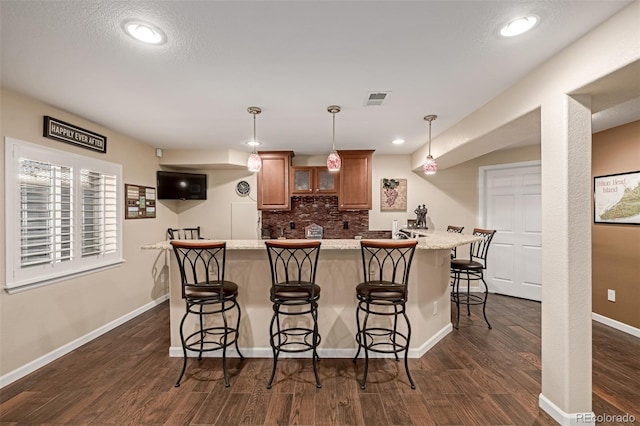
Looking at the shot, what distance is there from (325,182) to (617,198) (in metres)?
3.76

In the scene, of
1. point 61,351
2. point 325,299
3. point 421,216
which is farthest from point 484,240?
point 61,351

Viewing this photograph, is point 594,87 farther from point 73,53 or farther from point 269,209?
point 269,209

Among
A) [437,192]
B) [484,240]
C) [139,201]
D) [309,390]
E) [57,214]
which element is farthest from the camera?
[437,192]

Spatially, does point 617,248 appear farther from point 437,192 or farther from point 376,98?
point 376,98

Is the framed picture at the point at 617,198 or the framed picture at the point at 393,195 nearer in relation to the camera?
the framed picture at the point at 617,198

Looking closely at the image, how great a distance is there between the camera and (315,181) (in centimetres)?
479

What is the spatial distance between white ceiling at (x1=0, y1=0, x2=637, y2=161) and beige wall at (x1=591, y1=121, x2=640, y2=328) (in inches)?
81.3

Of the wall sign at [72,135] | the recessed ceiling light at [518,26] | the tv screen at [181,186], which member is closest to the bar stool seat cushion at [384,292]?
the recessed ceiling light at [518,26]

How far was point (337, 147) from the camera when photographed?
14.6 ft

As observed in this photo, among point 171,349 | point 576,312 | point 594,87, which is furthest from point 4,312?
point 594,87

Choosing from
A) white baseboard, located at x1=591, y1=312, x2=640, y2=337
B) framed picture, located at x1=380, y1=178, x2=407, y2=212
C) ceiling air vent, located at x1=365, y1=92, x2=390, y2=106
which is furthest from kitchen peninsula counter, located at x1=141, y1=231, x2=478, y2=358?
white baseboard, located at x1=591, y1=312, x2=640, y2=337

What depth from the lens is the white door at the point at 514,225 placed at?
14.2 feet

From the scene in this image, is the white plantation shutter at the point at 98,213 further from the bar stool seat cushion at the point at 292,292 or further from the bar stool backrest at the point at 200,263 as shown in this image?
the bar stool seat cushion at the point at 292,292

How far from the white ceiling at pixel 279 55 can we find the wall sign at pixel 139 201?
3.68ft
